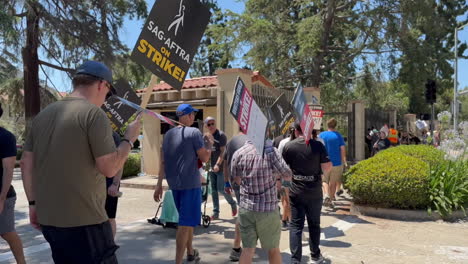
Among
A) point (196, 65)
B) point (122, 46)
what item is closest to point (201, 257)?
point (122, 46)

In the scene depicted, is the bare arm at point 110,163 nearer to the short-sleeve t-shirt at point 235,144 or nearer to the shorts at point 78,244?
the shorts at point 78,244

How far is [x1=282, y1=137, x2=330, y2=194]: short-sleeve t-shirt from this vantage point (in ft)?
16.4

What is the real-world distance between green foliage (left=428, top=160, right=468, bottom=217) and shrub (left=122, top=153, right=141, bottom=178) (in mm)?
9672

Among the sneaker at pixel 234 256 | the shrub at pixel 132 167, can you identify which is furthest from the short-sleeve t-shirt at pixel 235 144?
the shrub at pixel 132 167

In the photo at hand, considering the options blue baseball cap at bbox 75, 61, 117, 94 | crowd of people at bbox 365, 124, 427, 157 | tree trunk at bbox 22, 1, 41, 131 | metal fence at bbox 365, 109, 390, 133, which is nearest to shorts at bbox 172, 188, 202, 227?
blue baseball cap at bbox 75, 61, 117, 94

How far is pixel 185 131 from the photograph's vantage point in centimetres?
479

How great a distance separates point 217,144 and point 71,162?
532cm

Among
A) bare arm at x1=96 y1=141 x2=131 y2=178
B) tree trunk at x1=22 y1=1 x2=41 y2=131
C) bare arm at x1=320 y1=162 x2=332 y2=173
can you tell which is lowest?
bare arm at x1=320 y1=162 x2=332 y2=173

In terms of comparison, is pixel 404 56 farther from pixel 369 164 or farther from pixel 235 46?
pixel 369 164

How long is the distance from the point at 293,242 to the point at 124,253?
91.3 inches

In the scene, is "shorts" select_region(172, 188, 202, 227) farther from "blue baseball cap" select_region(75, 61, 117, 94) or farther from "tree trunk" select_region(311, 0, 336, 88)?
"tree trunk" select_region(311, 0, 336, 88)

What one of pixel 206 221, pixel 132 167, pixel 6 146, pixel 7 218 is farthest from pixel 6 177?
pixel 132 167

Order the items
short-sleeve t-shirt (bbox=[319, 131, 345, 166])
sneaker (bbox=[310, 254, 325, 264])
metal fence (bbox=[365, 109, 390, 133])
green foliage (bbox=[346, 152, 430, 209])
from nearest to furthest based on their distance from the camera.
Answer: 1. sneaker (bbox=[310, 254, 325, 264])
2. green foliage (bbox=[346, 152, 430, 209])
3. short-sleeve t-shirt (bbox=[319, 131, 345, 166])
4. metal fence (bbox=[365, 109, 390, 133])

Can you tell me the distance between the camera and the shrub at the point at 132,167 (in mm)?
14184
